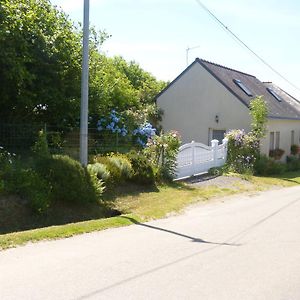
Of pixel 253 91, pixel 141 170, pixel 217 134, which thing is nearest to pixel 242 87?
pixel 253 91

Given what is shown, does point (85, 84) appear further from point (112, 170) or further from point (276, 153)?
point (276, 153)

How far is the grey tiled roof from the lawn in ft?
30.1

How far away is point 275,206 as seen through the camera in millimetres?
12336

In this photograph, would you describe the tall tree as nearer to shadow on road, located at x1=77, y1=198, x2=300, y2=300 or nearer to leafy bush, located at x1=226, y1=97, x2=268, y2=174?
shadow on road, located at x1=77, y1=198, x2=300, y2=300

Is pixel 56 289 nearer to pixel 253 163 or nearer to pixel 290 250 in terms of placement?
pixel 290 250

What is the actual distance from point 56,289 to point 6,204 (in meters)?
4.53

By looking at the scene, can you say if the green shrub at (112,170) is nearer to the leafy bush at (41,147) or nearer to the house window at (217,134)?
the leafy bush at (41,147)

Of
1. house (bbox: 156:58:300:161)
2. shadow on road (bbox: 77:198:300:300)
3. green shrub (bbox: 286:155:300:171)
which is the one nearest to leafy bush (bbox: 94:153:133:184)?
shadow on road (bbox: 77:198:300:300)

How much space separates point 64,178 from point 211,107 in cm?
1640

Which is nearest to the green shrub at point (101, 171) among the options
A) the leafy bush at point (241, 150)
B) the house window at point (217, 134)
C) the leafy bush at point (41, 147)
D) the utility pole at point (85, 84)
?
the utility pole at point (85, 84)

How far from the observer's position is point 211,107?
1005 inches

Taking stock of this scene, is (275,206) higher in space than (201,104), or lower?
lower

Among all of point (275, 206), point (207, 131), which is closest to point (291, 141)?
point (207, 131)

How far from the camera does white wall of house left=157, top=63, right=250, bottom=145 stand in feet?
81.0
